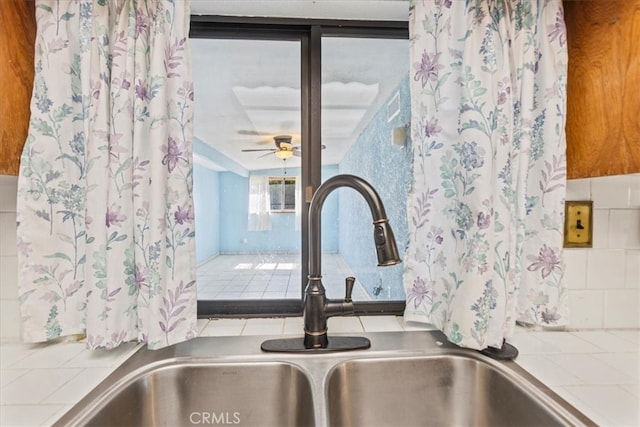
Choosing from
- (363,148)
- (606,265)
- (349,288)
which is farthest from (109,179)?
(606,265)

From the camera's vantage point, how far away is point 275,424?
Result: 79 centimetres

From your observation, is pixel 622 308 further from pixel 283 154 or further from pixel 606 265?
pixel 283 154

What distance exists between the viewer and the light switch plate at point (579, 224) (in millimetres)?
970

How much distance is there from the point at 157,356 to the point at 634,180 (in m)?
1.48

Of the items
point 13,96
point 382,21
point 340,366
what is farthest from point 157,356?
point 382,21

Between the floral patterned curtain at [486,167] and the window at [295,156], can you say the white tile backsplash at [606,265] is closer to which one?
the floral patterned curtain at [486,167]

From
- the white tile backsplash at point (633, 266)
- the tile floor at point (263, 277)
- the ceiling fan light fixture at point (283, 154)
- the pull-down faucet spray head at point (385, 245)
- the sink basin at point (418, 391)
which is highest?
the ceiling fan light fixture at point (283, 154)

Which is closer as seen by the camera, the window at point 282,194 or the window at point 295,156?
the window at point 295,156

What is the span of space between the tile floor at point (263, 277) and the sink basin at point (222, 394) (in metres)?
0.33

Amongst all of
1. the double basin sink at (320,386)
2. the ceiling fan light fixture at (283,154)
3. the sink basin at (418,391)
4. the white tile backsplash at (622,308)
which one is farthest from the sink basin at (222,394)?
the white tile backsplash at (622,308)

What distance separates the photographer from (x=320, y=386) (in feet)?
2.38

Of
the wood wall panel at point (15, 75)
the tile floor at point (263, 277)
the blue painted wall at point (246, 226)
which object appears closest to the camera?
the wood wall panel at point (15, 75)

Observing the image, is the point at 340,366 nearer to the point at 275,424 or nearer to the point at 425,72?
the point at 275,424

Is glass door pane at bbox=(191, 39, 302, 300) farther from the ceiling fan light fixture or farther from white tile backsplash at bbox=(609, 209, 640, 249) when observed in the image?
white tile backsplash at bbox=(609, 209, 640, 249)
